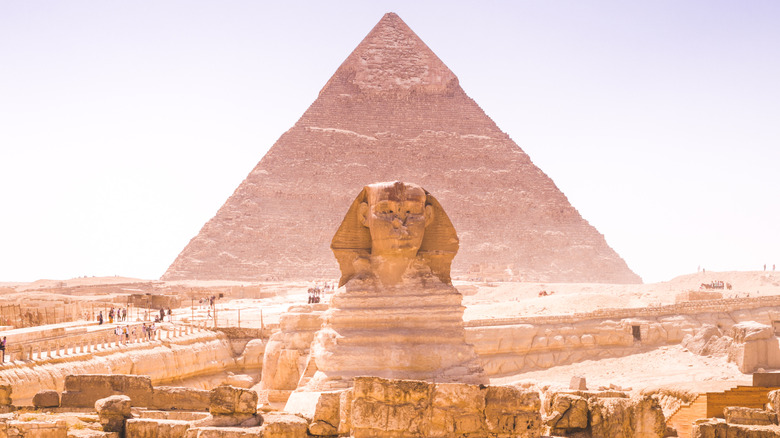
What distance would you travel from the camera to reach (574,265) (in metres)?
134

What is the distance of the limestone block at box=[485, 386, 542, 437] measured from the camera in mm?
3660

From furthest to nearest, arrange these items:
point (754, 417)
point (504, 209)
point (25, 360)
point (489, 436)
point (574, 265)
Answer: point (504, 209), point (574, 265), point (25, 360), point (754, 417), point (489, 436)

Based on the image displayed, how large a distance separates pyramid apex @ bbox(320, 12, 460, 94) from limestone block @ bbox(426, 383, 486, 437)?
15090 cm

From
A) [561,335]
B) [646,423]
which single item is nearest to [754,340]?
[561,335]

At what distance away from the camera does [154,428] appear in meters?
4.65

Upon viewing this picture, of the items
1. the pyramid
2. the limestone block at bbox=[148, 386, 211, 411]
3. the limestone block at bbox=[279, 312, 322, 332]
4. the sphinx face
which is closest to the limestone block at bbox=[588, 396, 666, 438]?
the limestone block at bbox=[148, 386, 211, 411]

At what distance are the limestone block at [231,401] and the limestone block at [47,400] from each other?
1924 millimetres

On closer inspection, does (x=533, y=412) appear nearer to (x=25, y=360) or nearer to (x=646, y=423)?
(x=646, y=423)

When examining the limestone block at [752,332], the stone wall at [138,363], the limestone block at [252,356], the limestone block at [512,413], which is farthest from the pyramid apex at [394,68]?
the limestone block at [512,413]

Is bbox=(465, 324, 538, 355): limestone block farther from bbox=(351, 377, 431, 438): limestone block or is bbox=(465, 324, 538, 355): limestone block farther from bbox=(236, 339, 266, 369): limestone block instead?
bbox=(351, 377, 431, 438): limestone block

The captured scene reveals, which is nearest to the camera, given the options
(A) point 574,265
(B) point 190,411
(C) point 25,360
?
(B) point 190,411

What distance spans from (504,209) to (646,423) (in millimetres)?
145295

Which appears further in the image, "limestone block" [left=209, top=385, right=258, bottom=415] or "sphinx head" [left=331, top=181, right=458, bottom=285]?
"sphinx head" [left=331, top=181, right=458, bottom=285]

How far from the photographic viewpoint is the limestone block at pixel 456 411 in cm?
363
